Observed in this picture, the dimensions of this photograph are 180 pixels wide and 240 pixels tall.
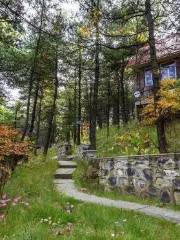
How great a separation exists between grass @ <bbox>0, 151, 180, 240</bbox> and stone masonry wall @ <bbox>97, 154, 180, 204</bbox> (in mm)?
1720

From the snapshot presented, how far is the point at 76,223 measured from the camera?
6891mm

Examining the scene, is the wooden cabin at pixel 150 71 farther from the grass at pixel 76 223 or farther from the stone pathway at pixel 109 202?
the grass at pixel 76 223

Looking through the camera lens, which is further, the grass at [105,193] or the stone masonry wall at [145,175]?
the grass at [105,193]

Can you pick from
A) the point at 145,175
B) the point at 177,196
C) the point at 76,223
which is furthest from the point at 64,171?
the point at 76,223

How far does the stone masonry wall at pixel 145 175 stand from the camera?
29.6 feet

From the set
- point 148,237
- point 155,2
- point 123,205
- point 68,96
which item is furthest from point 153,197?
point 68,96

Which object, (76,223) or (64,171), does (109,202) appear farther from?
(64,171)

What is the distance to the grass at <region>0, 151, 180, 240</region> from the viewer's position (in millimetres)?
5914

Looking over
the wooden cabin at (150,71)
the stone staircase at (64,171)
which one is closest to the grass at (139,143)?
the stone staircase at (64,171)

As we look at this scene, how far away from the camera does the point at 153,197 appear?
964cm

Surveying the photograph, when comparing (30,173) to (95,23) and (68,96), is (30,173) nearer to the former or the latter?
(95,23)

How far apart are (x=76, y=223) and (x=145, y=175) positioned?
143 inches

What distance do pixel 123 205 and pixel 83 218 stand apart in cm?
200

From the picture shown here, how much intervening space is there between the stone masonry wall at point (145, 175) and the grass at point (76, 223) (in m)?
1.72
